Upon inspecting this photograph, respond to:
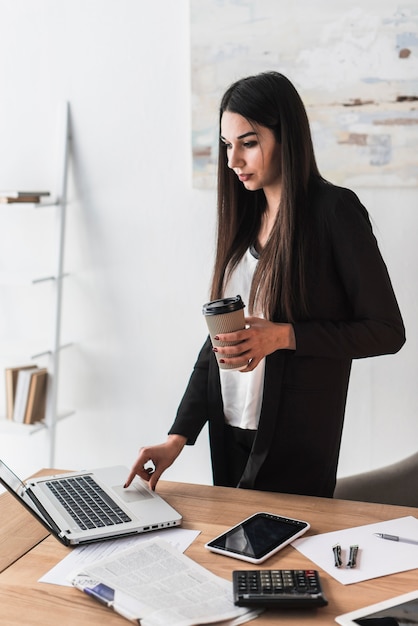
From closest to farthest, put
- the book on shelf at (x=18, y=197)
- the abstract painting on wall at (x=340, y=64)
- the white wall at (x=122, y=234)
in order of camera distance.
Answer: the abstract painting on wall at (x=340, y=64) → the white wall at (x=122, y=234) → the book on shelf at (x=18, y=197)

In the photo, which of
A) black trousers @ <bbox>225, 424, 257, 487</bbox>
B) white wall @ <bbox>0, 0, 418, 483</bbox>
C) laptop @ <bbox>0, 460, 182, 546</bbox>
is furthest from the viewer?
white wall @ <bbox>0, 0, 418, 483</bbox>

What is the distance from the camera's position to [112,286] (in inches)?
124

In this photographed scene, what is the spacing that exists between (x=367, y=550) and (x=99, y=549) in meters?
0.47

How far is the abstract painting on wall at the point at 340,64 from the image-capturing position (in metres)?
2.59

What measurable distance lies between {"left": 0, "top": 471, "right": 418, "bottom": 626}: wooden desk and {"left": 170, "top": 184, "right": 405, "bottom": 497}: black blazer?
18cm

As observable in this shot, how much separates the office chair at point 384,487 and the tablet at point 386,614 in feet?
3.26

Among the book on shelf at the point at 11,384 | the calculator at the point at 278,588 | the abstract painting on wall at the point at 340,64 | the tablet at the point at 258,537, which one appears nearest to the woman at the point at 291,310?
the tablet at the point at 258,537

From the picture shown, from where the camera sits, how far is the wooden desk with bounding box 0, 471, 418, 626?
1193mm

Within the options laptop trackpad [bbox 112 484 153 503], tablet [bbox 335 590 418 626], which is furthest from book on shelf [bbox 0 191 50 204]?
tablet [bbox 335 590 418 626]

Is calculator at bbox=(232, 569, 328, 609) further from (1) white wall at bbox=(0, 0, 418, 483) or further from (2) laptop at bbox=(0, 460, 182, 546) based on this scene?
(1) white wall at bbox=(0, 0, 418, 483)

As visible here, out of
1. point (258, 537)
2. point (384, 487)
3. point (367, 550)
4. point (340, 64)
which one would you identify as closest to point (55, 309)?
point (340, 64)

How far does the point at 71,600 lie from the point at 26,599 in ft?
0.24

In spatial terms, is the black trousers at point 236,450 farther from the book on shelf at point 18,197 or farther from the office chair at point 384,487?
the book on shelf at point 18,197

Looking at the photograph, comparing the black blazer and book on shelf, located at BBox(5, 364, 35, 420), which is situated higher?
the black blazer
